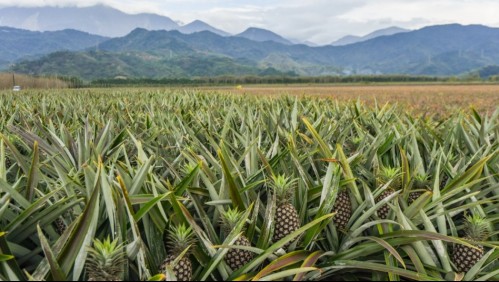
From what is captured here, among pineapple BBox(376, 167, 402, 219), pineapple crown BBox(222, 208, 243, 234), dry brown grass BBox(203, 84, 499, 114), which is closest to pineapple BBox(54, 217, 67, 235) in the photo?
pineapple crown BBox(222, 208, 243, 234)

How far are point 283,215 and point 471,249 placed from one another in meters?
0.73

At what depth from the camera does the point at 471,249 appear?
4.67 feet

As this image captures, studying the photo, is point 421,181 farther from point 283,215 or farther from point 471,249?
point 283,215

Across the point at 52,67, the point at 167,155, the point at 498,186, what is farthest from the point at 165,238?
the point at 52,67

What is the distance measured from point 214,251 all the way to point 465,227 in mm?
1131

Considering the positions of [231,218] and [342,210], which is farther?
[342,210]

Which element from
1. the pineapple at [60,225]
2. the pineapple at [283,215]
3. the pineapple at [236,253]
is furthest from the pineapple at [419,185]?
the pineapple at [60,225]

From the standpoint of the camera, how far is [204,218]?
1374 mm

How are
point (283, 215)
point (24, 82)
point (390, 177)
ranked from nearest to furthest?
point (283, 215), point (390, 177), point (24, 82)

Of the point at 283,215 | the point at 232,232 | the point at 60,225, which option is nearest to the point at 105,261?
the point at 232,232

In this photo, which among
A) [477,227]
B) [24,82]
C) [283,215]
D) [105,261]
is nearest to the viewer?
[105,261]

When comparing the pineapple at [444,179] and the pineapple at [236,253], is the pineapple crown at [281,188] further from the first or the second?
the pineapple at [444,179]

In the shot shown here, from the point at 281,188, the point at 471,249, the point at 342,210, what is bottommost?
the point at 471,249

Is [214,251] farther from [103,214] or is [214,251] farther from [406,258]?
[406,258]
